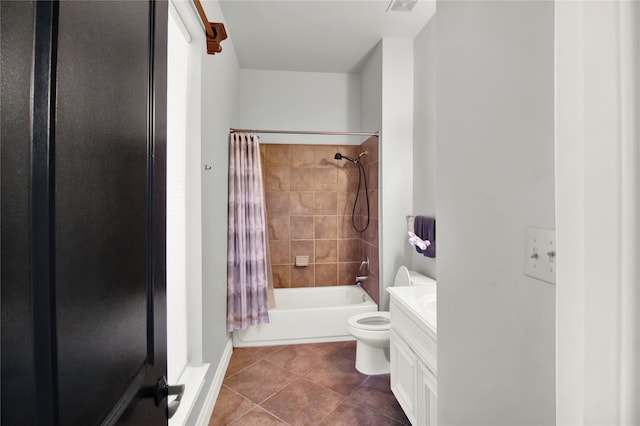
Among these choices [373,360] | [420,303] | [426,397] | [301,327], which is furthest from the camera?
[301,327]

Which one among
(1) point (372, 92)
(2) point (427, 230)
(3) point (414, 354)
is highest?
(1) point (372, 92)

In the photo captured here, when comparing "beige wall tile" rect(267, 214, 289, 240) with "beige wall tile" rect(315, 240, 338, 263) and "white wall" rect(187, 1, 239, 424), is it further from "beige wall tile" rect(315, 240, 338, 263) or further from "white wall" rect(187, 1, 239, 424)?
"white wall" rect(187, 1, 239, 424)

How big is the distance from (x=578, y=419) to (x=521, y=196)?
48 cm

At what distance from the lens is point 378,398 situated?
6.74 ft

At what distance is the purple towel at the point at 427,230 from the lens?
225 centimetres

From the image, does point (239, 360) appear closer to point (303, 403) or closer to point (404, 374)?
point (303, 403)

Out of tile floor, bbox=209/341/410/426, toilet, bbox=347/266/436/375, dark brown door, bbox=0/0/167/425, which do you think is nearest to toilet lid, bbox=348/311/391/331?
toilet, bbox=347/266/436/375

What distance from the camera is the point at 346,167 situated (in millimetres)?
3531

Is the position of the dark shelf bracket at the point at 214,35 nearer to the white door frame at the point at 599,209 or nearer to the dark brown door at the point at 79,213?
the dark brown door at the point at 79,213

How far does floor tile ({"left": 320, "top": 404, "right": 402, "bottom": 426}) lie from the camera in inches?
71.6

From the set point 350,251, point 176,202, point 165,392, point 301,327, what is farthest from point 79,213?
point 350,251

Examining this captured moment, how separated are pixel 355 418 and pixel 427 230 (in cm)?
138

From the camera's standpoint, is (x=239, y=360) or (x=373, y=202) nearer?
(x=239, y=360)

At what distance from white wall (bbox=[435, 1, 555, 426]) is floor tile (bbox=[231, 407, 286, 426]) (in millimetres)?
1147
